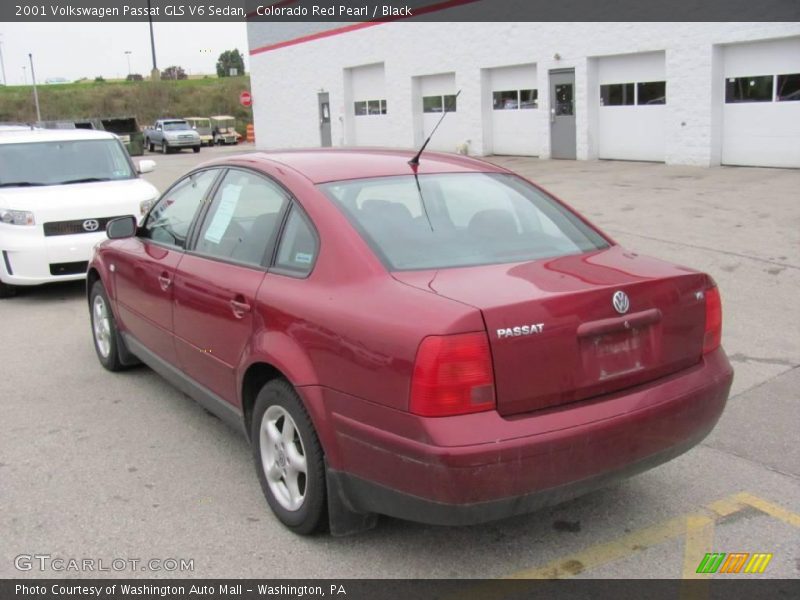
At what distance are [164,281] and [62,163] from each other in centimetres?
551

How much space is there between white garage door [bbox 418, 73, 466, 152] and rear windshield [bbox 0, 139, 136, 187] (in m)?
14.9

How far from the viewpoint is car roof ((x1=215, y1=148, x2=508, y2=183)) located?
12.9 ft

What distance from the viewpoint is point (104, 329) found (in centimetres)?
595

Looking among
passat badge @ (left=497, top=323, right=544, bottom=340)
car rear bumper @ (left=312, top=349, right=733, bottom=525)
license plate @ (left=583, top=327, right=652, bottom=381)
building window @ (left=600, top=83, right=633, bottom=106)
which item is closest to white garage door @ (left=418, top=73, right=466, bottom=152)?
building window @ (left=600, top=83, right=633, bottom=106)

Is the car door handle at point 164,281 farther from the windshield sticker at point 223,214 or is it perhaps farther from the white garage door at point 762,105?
the white garage door at point 762,105

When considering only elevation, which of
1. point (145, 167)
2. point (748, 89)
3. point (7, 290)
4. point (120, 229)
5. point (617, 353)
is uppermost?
point (748, 89)

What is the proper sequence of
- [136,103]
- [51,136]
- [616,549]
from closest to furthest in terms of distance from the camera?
[616,549], [51,136], [136,103]

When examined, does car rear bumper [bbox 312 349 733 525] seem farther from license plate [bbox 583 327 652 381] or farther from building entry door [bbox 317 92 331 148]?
building entry door [bbox 317 92 331 148]

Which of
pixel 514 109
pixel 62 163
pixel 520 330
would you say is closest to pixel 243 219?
pixel 520 330

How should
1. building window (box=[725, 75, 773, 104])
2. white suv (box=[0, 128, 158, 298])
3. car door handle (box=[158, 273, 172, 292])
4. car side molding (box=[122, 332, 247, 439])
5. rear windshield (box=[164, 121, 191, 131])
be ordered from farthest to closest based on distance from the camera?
rear windshield (box=[164, 121, 191, 131]), building window (box=[725, 75, 773, 104]), white suv (box=[0, 128, 158, 298]), car door handle (box=[158, 273, 172, 292]), car side molding (box=[122, 332, 247, 439])

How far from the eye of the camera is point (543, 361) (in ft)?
9.59

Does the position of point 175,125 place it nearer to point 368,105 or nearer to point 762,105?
point 368,105

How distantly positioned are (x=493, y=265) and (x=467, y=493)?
3.33ft

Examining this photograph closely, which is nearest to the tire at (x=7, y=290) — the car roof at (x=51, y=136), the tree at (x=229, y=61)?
the car roof at (x=51, y=136)
